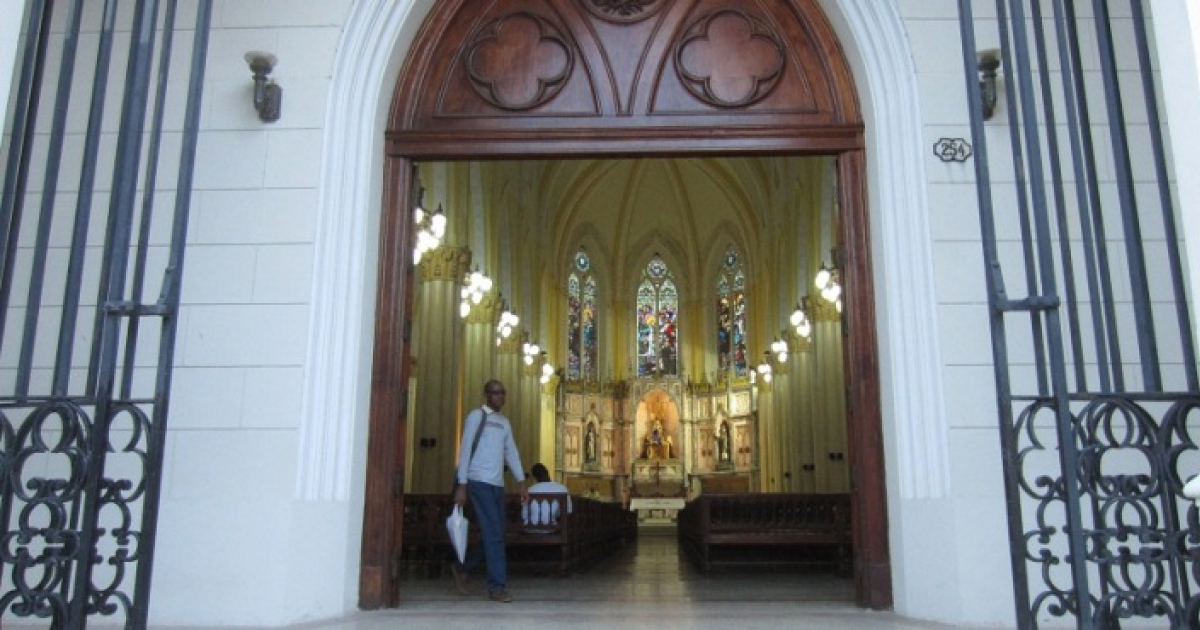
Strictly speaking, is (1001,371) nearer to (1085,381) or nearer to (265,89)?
(1085,381)

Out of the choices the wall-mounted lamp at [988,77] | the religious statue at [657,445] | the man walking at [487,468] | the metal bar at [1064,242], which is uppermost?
the wall-mounted lamp at [988,77]

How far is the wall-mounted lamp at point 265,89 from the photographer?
499 cm

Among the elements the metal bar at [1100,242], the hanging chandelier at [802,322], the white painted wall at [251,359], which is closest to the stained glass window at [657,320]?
the hanging chandelier at [802,322]

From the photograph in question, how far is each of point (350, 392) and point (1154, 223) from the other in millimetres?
4290

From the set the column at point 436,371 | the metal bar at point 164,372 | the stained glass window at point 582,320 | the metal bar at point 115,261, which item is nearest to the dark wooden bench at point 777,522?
the column at point 436,371

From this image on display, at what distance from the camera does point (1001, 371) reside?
2.77 m

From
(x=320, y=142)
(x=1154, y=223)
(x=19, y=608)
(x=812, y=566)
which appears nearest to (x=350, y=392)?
(x=320, y=142)

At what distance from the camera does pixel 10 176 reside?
3227mm

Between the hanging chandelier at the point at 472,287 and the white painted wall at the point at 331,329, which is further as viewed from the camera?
the hanging chandelier at the point at 472,287

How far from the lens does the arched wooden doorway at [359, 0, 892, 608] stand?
5.32m

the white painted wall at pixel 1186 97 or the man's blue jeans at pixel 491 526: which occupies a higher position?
the white painted wall at pixel 1186 97

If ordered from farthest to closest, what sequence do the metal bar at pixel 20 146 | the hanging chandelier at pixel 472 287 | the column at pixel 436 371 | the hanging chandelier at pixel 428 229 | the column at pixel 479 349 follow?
1. the column at pixel 479 349
2. the hanging chandelier at pixel 472 287
3. the column at pixel 436 371
4. the hanging chandelier at pixel 428 229
5. the metal bar at pixel 20 146

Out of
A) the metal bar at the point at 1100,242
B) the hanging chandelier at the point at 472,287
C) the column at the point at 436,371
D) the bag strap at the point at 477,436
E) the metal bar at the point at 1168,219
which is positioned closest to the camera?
the metal bar at the point at 1168,219

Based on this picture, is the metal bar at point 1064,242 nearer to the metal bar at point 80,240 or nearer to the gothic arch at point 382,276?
the gothic arch at point 382,276
